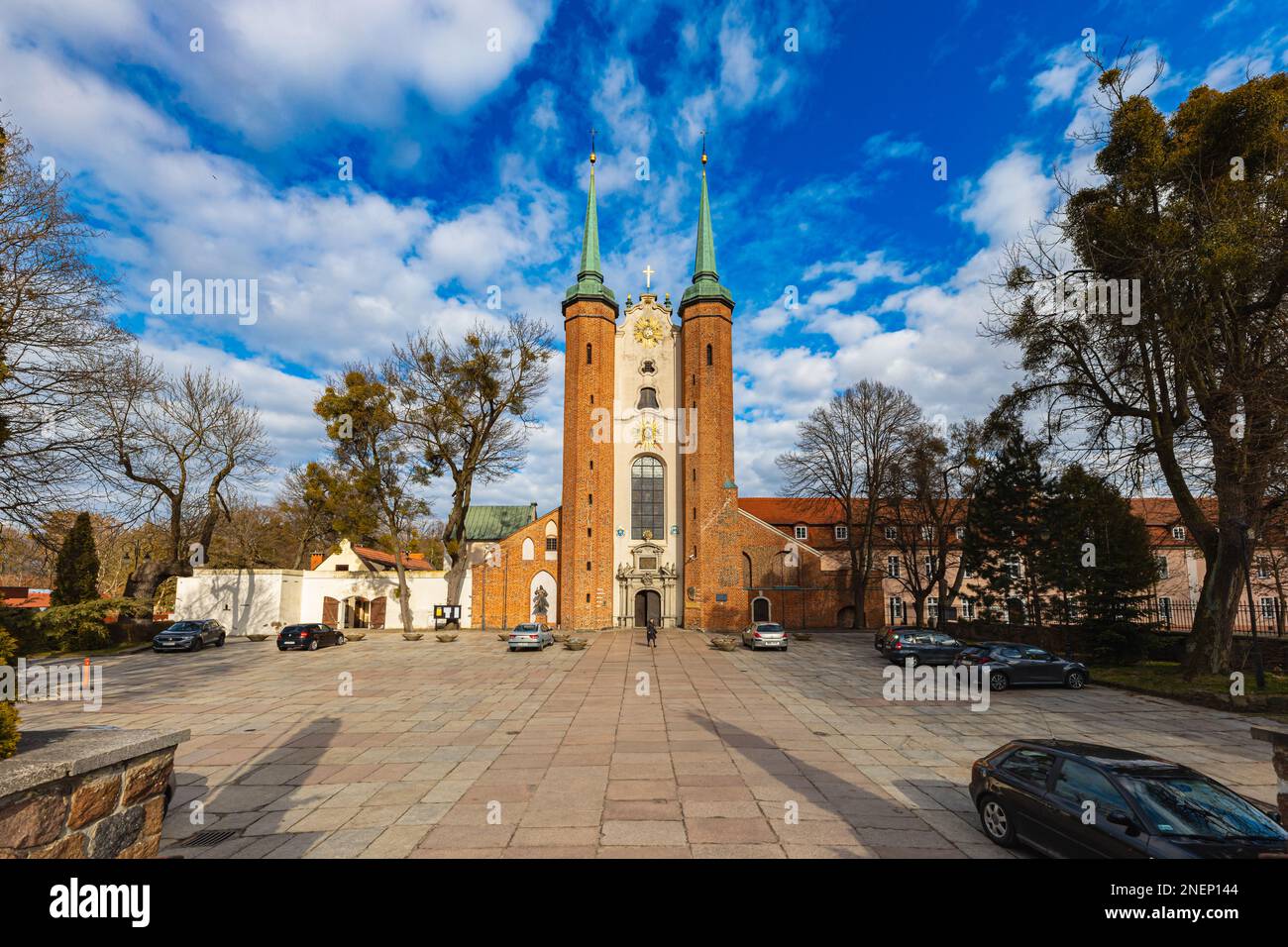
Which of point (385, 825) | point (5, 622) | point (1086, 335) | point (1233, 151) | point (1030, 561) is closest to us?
point (385, 825)

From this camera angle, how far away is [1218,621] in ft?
60.7

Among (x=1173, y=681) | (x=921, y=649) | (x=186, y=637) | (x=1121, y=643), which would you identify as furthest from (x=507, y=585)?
(x=1173, y=681)

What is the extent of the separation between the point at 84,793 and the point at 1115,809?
8.55m

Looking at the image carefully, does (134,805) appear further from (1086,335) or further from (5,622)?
(5,622)

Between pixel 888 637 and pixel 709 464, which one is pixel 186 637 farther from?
pixel 888 637

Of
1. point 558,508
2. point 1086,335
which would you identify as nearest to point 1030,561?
point 1086,335

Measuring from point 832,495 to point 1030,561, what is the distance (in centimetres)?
1146

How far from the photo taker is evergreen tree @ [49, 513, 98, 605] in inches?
1155

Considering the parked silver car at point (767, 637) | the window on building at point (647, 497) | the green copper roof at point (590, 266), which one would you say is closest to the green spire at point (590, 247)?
the green copper roof at point (590, 266)

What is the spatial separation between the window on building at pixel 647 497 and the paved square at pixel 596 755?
1830 cm

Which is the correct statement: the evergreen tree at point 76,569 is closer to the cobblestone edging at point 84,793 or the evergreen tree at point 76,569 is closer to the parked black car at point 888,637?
the cobblestone edging at point 84,793

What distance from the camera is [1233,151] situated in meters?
17.3

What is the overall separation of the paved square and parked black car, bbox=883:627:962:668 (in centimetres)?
264

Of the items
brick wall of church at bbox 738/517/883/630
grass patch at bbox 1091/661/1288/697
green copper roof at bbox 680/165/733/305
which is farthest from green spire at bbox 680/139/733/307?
grass patch at bbox 1091/661/1288/697
